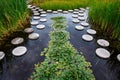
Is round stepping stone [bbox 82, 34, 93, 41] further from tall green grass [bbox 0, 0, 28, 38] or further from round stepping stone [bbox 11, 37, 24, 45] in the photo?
tall green grass [bbox 0, 0, 28, 38]

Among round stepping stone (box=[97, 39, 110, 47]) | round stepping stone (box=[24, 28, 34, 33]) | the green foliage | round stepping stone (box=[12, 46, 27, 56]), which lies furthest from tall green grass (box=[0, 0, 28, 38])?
round stepping stone (box=[97, 39, 110, 47])

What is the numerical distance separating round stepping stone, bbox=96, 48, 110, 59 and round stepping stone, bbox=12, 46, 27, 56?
3.88ft

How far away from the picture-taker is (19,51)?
2.29m

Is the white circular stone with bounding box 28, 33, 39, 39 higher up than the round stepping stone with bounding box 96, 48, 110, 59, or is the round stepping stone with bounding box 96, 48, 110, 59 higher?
the white circular stone with bounding box 28, 33, 39, 39

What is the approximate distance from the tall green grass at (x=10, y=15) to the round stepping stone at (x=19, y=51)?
1.64 ft

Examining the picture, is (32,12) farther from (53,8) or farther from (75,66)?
(75,66)

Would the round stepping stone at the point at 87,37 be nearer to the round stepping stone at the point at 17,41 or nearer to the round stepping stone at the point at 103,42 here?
the round stepping stone at the point at 103,42

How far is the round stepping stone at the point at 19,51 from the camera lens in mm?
2232

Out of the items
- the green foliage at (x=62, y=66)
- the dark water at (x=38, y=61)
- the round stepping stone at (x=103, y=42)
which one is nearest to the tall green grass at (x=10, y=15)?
the dark water at (x=38, y=61)

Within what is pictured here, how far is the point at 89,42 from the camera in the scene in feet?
8.61

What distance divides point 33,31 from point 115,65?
1.69 meters

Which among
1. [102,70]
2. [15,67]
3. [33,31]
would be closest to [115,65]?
[102,70]

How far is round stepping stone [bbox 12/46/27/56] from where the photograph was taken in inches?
87.9

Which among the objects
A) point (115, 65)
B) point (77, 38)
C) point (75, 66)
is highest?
point (75, 66)
